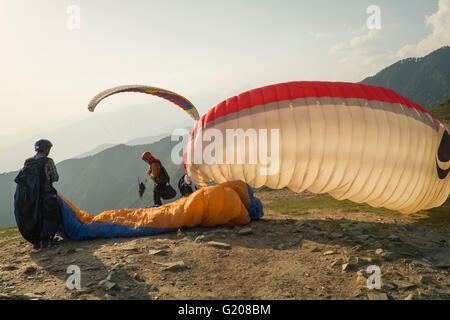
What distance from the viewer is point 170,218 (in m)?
6.98

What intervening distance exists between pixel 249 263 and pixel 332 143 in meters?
3.59

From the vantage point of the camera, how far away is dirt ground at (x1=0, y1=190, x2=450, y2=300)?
4.17m

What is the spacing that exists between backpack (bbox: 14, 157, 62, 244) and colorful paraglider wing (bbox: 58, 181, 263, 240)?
307 mm

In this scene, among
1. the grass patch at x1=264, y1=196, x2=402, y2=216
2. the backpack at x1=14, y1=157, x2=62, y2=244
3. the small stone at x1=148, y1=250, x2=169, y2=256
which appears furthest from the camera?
the grass patch at x1=264, y1=196, x2=402, y2=216

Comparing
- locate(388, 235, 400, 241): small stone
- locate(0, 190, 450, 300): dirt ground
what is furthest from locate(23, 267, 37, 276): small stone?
locate(388, 235, 400, 241): small stone

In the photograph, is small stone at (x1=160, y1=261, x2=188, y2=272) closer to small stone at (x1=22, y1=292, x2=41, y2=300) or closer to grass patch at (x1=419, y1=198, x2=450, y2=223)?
small stone at (x1=22, y1=292, x2=41, y2=300)

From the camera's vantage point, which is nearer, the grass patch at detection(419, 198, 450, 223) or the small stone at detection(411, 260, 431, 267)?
the small stone at detection(411, 260, 431, 267)

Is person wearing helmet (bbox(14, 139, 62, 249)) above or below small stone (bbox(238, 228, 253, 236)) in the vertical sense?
above

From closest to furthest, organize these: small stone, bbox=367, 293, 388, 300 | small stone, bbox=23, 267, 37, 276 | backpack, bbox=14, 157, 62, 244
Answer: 1. small stone, bbox=367, 293, 388, 300
2. small stone, bbox=23, 267, 37, 276
3. backpack, bbox=14, 157, 62, 244

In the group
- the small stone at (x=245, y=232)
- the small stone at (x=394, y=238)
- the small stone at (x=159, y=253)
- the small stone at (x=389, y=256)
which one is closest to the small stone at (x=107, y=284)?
the small stone at (x=159, y=253)

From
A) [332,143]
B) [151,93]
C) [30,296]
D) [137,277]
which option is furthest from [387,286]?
[151,93]

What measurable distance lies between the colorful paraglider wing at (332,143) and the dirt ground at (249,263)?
3.46 ft
